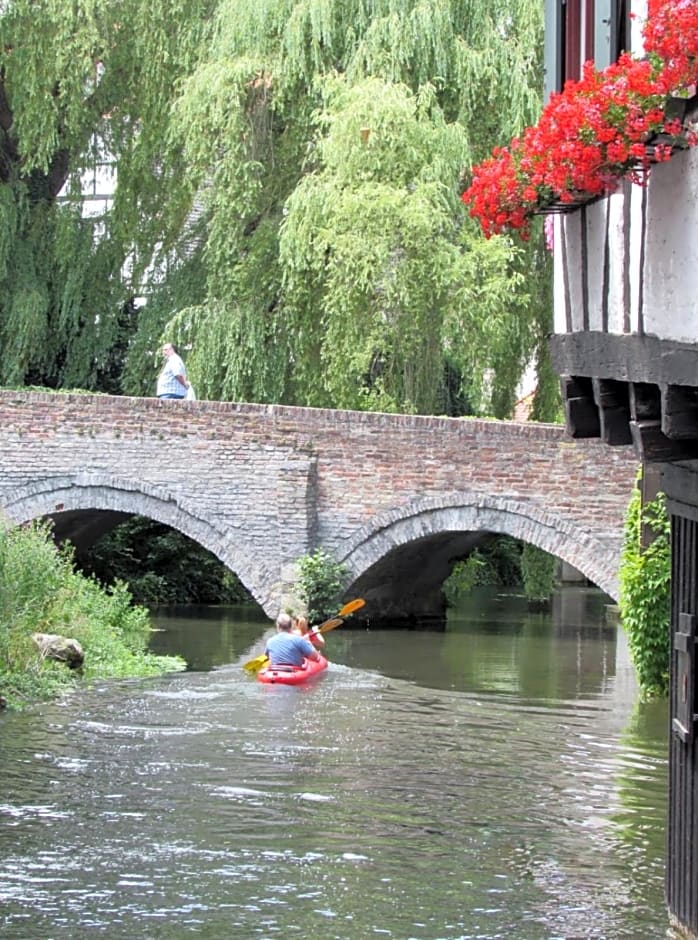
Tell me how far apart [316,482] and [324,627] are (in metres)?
2.27

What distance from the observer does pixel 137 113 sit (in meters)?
24.7

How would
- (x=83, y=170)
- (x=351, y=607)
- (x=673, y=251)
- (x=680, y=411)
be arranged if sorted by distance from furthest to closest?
(x=83, y=170) < (x=351, y=607) < (x=680, y=411) < (x=673, y=251)

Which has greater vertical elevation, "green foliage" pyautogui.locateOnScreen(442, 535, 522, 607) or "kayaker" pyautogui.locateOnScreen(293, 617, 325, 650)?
"green foliage" pyautogui.locateOnScreen(442, 535, 522, 607)

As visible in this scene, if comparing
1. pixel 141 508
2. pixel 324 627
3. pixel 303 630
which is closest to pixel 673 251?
pixel 303 630

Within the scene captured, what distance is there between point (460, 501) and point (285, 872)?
11.4 m

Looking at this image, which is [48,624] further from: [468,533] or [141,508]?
[468,533]

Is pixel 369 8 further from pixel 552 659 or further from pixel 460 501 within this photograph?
pixel 552 659

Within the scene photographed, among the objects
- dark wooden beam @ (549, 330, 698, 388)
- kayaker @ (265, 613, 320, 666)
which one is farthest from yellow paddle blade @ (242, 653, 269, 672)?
dark wooden beam @ (549, 330, 698, 388)

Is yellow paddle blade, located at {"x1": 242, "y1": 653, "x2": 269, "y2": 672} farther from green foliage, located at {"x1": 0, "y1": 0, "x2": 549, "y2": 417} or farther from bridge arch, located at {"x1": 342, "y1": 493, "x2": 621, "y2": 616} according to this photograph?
green foliage, located at {"x1": 0, "y1": 0, "x2": 549, "y2": 417}

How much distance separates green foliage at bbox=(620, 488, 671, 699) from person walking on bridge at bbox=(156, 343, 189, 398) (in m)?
7.57

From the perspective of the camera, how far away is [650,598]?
15875mm

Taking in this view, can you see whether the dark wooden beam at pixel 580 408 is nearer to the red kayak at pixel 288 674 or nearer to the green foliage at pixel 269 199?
the red kayak at pixel 288 674

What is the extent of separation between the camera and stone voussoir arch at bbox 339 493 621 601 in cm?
1972

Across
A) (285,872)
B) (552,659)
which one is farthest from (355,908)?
(552,659)
